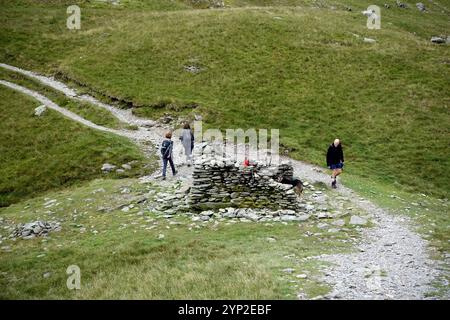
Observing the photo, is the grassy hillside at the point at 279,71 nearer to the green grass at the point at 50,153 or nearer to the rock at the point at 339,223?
the green grass at the point at 50,153

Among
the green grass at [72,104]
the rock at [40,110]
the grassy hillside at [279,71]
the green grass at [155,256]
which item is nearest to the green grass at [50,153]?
the rock at [40,110]

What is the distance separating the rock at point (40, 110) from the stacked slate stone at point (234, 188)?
23051mm

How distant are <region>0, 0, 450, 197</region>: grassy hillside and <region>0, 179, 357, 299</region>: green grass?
14.3 metres

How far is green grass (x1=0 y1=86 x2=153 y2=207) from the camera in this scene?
95.0 feet

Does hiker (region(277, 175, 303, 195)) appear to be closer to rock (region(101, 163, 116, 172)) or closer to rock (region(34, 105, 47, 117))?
rock (region(101, 163, 116, 172))

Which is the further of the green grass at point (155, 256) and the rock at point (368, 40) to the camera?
the rock at point (368, 40)

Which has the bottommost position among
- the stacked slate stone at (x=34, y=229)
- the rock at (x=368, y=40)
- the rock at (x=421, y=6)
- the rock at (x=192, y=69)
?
the stacked slate stone at (x=34, y=229)

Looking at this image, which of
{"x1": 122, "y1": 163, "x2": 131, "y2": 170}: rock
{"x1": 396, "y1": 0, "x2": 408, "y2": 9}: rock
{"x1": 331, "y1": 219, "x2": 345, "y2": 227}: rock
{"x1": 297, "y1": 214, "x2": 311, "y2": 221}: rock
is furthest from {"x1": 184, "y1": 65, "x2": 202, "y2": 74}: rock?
{"x1": 396, "y1": 0, "x2": 408, "y2": 9}: rock

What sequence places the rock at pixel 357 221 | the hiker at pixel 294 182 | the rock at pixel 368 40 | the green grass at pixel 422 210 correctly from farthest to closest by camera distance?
1. the rock at pixel 368 40
2. the hiker at pixel 294 182
3. the rock at pixel 357 221
4. the green grass at pixel 422 210

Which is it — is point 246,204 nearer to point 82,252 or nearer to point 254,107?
point 82,252

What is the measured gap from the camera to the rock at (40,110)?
38178 mm

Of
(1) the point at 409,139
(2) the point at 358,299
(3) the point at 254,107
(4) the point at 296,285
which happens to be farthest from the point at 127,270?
(1) the point at 409,139

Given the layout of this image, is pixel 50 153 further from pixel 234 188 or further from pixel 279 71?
pixel 279 71
